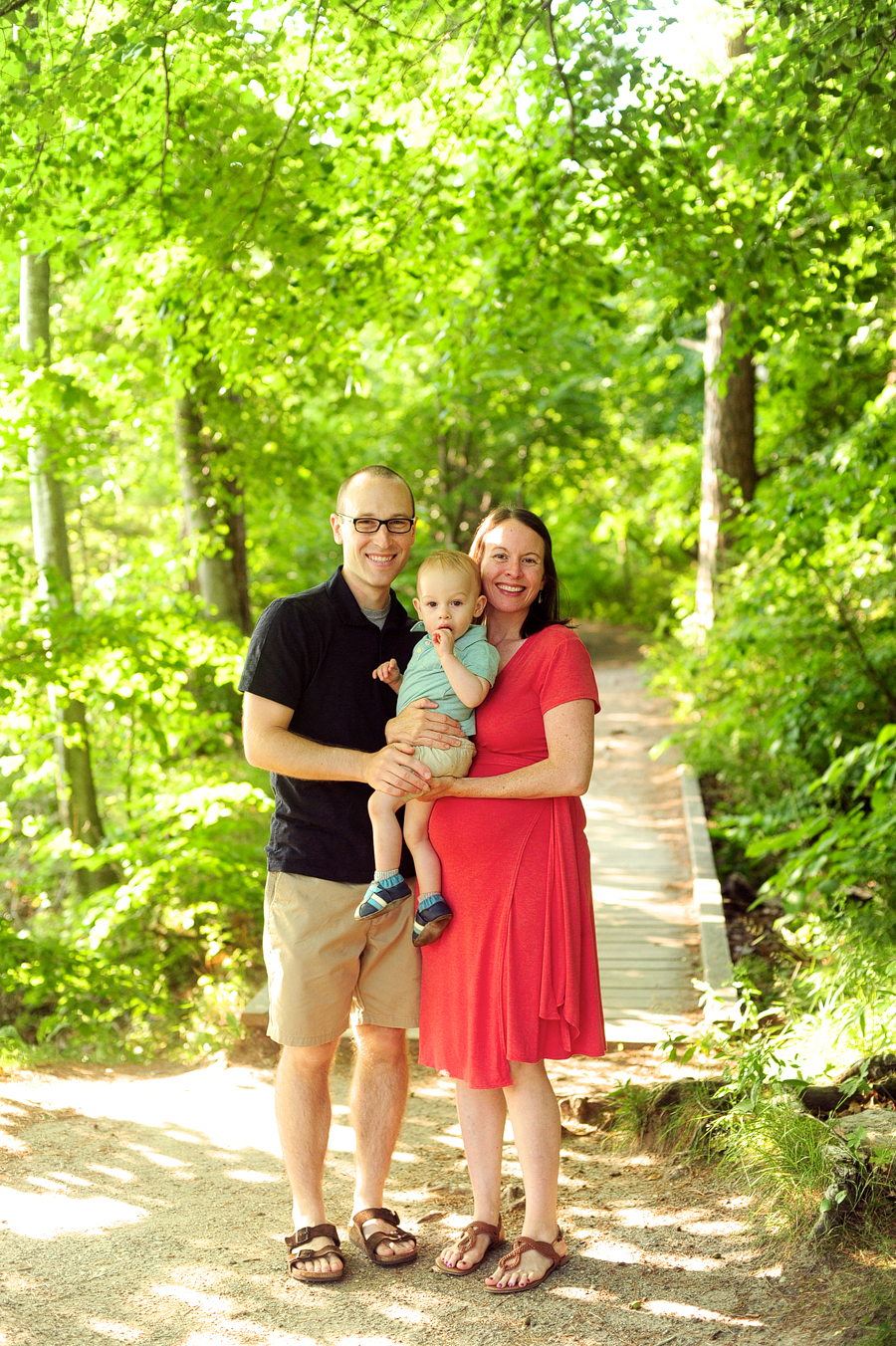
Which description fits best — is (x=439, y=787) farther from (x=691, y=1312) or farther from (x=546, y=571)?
(x=691, y=1312)

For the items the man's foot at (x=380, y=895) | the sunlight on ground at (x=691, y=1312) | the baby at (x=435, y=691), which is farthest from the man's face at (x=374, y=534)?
the sunlight on ground at (x=691, y=1312)

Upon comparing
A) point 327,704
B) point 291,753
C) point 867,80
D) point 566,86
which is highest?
point 566,86

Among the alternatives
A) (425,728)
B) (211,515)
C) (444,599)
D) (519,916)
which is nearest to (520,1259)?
(519,916)

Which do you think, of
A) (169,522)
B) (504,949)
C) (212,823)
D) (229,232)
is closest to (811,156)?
(229,232)

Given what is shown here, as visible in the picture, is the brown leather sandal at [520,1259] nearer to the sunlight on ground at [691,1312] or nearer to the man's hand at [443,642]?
the sunlight on ground at [691,1312]

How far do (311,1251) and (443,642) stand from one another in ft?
5.60

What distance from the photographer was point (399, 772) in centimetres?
285

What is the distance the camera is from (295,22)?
15.4 feet

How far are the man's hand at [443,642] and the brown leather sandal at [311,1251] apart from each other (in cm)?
164

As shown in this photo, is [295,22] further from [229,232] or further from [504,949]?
[504,949]

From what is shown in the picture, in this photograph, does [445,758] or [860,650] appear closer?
[445,758]

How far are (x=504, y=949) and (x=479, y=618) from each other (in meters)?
0.90

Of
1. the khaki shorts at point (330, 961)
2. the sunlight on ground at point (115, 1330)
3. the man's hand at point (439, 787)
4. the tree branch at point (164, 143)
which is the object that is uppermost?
the tree branch at point (164, 143)

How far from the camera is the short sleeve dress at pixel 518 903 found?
9.42ft
